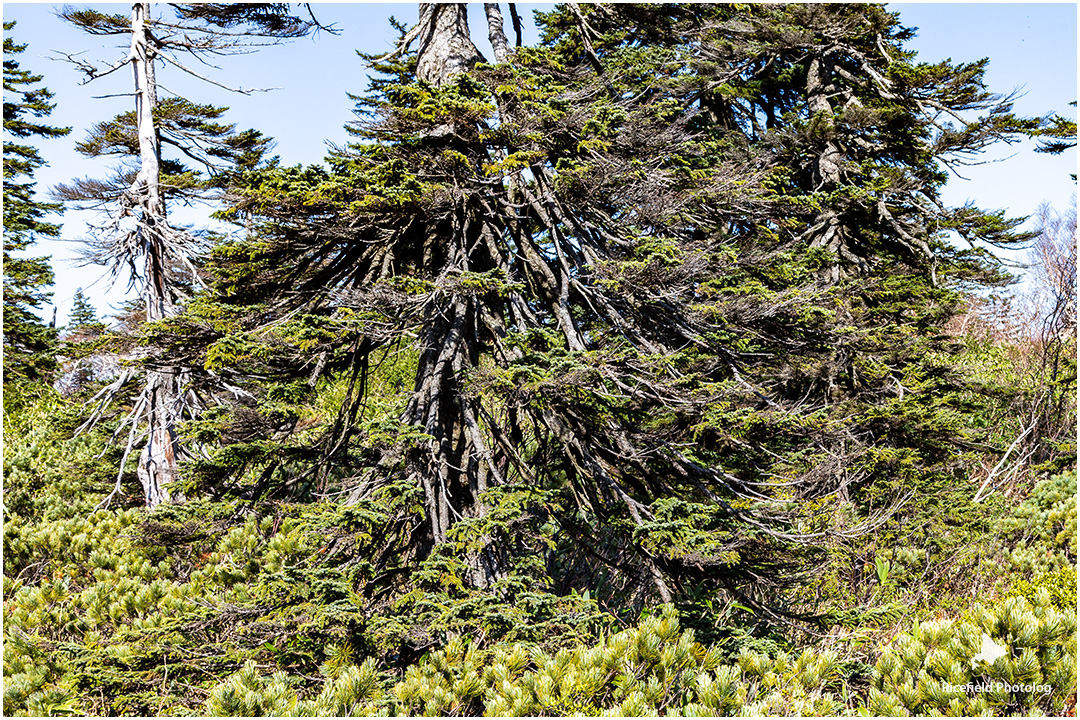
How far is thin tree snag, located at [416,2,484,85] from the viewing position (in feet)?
19.1

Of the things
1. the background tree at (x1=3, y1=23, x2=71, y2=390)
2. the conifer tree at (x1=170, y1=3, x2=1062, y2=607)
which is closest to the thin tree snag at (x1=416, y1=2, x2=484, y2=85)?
the conifer tree at (x1=170, y1=3, x2=1062, y2=607)

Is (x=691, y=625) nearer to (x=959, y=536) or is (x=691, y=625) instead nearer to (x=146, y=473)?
(x=959, y=536)

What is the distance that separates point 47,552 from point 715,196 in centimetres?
672

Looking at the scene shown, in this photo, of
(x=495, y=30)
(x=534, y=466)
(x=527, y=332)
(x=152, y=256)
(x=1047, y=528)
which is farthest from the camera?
(x=152, y=256)

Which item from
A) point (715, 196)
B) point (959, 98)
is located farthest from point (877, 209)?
point (715, 196)

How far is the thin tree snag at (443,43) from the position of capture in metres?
5.81

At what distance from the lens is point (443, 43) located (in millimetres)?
5898

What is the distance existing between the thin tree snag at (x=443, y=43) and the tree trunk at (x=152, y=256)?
17.0ft

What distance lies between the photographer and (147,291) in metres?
9.29

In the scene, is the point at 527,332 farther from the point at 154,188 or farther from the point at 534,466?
the point at 154,188

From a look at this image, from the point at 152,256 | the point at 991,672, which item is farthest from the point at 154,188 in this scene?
the point at 991,672

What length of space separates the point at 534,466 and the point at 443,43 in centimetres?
374

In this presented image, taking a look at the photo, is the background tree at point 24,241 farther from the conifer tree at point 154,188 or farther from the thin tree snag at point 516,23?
the thin tree snag at point 516,23

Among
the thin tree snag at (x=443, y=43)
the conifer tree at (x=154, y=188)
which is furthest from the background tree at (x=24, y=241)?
the thin tree snag at (x=443, y=43)
